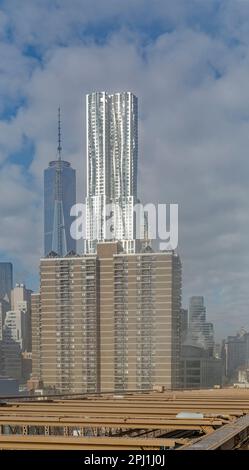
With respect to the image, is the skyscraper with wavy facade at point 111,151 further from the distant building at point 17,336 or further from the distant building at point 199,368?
the distant building at point 199,368

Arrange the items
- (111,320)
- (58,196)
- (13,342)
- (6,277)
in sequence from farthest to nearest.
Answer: (58,196)
(6,277)
(13,342)
(111,320)

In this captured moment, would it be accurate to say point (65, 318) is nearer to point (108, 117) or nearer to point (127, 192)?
point (127, 192)

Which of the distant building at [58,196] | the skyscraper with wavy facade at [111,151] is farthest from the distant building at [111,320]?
the distant building at [58,196]

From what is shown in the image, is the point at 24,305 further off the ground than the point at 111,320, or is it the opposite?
the point at 24,305

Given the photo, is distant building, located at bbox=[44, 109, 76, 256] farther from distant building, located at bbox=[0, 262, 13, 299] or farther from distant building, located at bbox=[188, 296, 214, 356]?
distant building, located at bbox=[188, 296, 214, 356]

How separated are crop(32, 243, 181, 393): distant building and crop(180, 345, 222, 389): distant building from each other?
28cm

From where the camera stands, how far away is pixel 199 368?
1216cm

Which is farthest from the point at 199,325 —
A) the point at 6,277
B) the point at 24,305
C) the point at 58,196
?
the point at 58,196

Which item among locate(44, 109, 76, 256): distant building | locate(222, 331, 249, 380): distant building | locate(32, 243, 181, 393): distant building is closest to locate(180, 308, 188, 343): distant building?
locate(32, 243, 181, 393): distant building

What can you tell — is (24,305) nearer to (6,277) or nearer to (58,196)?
(6,277)

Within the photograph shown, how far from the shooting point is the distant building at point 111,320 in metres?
11.4

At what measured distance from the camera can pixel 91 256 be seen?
39.2ft

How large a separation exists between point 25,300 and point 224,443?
13.8m

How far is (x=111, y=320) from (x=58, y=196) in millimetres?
8241
